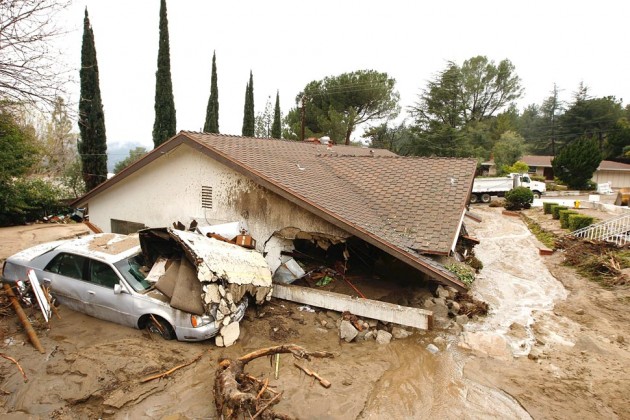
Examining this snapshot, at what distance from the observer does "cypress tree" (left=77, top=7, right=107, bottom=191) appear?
23.4 metres

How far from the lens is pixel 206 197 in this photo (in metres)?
9.24

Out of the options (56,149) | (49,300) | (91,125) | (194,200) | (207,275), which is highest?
(91,125)

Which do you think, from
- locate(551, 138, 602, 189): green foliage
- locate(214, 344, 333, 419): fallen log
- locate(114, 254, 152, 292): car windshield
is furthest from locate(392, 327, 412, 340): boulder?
locate(551, 138, 602, 189): green foliage

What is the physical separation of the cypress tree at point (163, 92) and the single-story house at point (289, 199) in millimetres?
17312

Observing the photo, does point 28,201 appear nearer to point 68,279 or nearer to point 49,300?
point 49,300

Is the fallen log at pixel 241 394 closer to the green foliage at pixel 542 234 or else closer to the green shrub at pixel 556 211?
the green foliage at pixel 542 234

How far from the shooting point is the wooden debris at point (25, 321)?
18.9 ft

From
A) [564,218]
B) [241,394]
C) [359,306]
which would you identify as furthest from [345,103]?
[241,394]

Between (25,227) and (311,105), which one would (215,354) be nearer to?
(25,227)

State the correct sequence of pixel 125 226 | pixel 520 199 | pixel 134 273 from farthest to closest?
1. pixel 520 199
2. pixel 125 226
3. pixel 134 273

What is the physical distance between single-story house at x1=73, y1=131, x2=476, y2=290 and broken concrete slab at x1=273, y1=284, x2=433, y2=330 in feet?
2.64

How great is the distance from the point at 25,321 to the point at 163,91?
79.8ft

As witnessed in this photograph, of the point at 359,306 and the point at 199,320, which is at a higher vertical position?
the point at 199,320

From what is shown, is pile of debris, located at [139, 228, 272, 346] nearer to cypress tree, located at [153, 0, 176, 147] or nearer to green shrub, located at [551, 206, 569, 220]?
green shrub, located at [551, 206, 569, 220]
